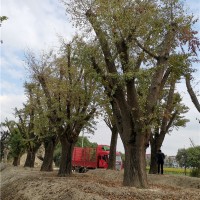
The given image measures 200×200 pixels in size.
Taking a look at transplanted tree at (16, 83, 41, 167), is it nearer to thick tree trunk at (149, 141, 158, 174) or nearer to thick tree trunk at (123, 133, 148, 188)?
thick tree trunk at (149, 141, 158, 174)

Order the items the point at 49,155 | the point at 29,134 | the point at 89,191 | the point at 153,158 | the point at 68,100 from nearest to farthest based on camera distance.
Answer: the point at 89,191 < the point at 68,100 < the point at 153,158 < the point at 49,155 < the point at 29,134

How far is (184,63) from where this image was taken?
16266mm

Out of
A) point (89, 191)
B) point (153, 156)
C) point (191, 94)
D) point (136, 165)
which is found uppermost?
point (191, 94)

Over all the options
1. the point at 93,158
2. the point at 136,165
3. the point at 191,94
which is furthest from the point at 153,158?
the point at 93,158

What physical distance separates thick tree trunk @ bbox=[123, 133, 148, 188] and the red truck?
26758 millimetres

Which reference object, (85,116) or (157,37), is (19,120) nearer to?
(85,116)

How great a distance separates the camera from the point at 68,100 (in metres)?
22.8

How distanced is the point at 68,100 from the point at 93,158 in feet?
73.2

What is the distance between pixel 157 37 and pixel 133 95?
2.83 metres

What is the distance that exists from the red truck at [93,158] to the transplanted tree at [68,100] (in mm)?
18682

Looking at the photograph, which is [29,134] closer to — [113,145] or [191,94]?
[113,145]

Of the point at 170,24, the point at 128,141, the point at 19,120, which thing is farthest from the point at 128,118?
the point at 19,120

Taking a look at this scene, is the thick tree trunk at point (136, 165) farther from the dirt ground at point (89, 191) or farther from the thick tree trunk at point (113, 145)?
the thick tree trunk at point (113, 145)

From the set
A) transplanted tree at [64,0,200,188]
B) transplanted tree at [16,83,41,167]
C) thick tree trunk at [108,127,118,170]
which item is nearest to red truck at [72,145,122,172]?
transplanted tree at [16,83,41,167]
